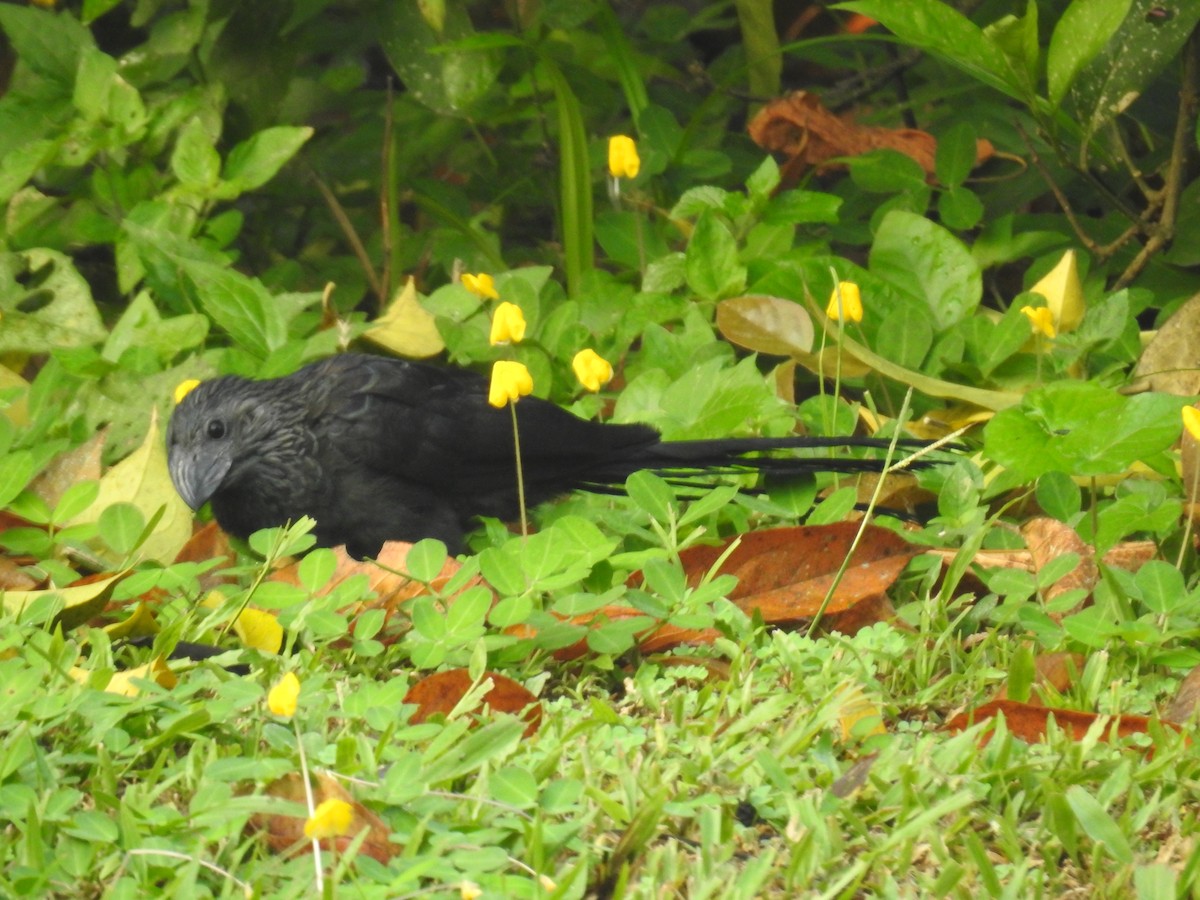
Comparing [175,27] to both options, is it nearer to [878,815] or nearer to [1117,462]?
[1117,462]

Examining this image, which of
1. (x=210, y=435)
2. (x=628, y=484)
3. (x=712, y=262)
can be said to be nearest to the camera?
(x=628, y=484)

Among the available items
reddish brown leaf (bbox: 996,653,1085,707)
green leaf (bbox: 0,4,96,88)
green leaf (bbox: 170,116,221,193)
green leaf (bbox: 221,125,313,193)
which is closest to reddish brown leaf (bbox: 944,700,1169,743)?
reddish brown leaf (bbox: 996,653,1085,707)

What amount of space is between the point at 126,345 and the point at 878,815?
8.13ft

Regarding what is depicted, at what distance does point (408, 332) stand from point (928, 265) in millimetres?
1349

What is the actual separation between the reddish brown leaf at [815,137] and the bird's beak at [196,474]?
6.08 ft

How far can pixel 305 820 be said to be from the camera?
1715 mm

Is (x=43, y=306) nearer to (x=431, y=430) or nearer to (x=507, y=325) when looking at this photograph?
(x=431, y=430)

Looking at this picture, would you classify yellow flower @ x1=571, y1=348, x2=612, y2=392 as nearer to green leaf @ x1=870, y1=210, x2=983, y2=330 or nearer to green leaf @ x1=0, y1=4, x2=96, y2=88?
green leaf @ x1=870, y1=210, x2=983, y2=330

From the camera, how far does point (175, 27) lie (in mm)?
4004

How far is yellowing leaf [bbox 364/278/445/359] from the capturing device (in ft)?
12.1

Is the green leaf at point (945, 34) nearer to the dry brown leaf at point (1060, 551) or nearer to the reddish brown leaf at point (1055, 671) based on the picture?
the dry brown leaf at point (1060, 551)

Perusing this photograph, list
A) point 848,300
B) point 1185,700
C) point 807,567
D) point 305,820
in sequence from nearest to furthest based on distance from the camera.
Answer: point 305,820 < point 1185,700 < point 807,567 < point 848,300

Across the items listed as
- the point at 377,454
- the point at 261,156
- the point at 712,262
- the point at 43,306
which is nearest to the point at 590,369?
the point at 377,454

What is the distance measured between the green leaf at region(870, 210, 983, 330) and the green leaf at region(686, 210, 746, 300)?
0.36 m
